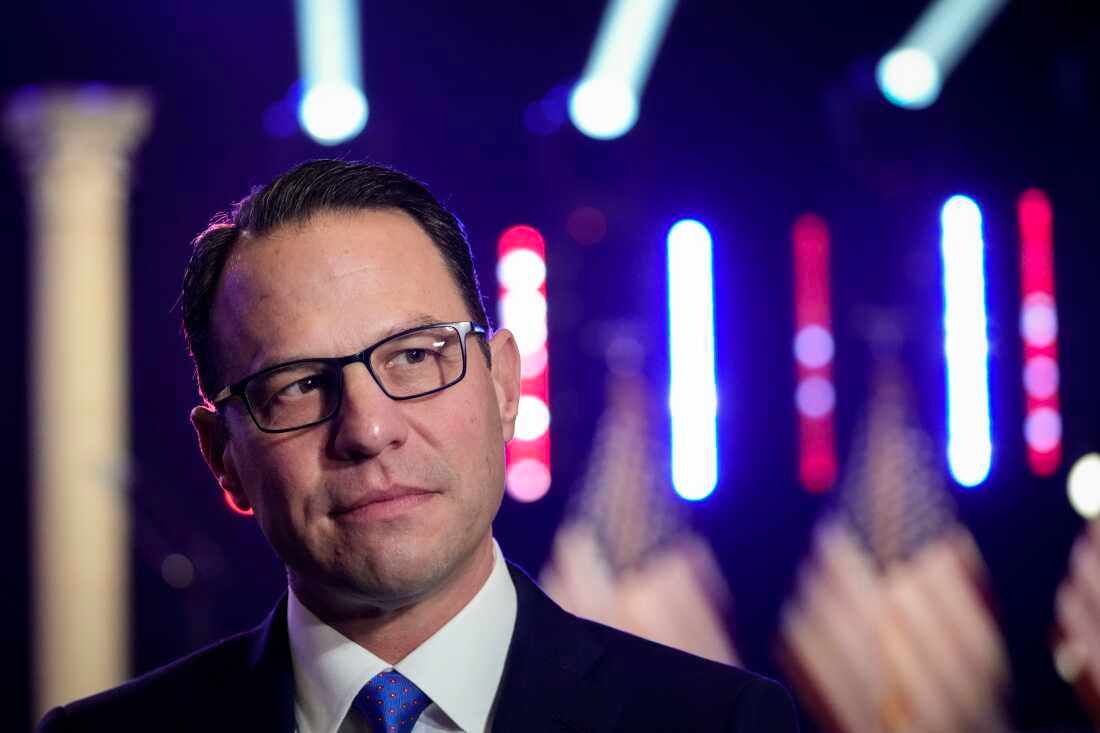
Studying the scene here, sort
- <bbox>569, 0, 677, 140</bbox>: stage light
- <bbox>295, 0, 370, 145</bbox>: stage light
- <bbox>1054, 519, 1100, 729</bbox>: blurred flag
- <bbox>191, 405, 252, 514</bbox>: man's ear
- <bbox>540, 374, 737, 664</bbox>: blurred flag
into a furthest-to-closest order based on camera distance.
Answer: <bbox>1054, 519, 1100, 729</bbox>: blurred flag
<bbox>540, 374, 737, 664</bbox>: blurred flag
<bbox>569, 0, 677, 140</bbox>: stage light
<bbox>295, 0, 370, 145</bbox>: stage light
<bbox>191, 405, 252, 514</bbox>: man's ear

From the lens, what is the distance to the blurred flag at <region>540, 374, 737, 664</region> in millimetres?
5988

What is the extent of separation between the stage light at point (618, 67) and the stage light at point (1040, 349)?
2.25m

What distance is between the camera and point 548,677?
57.4 inches

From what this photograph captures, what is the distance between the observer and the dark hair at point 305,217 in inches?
58.1

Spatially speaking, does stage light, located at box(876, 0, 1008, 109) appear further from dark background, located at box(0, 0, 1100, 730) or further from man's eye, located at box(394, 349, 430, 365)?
man's eye, located at box(394, 349, 430, 365)

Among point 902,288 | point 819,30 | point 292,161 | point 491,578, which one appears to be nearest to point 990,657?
point 902,288

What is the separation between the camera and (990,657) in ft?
20.3

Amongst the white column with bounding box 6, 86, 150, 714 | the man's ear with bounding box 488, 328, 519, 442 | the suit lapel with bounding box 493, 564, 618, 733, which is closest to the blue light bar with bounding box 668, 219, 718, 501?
the white column with bounding box 6, 86, 150, 714

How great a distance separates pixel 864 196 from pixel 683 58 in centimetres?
123

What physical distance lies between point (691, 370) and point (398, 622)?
4670mm

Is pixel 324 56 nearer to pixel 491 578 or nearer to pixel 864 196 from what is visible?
pixel 864 196

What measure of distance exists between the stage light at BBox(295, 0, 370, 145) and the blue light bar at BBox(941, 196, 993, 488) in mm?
3113

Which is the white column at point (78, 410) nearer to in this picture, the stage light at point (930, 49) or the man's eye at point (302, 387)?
the stage light at point (930, 49)

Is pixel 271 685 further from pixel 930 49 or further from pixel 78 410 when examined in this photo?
pixel 930 49
